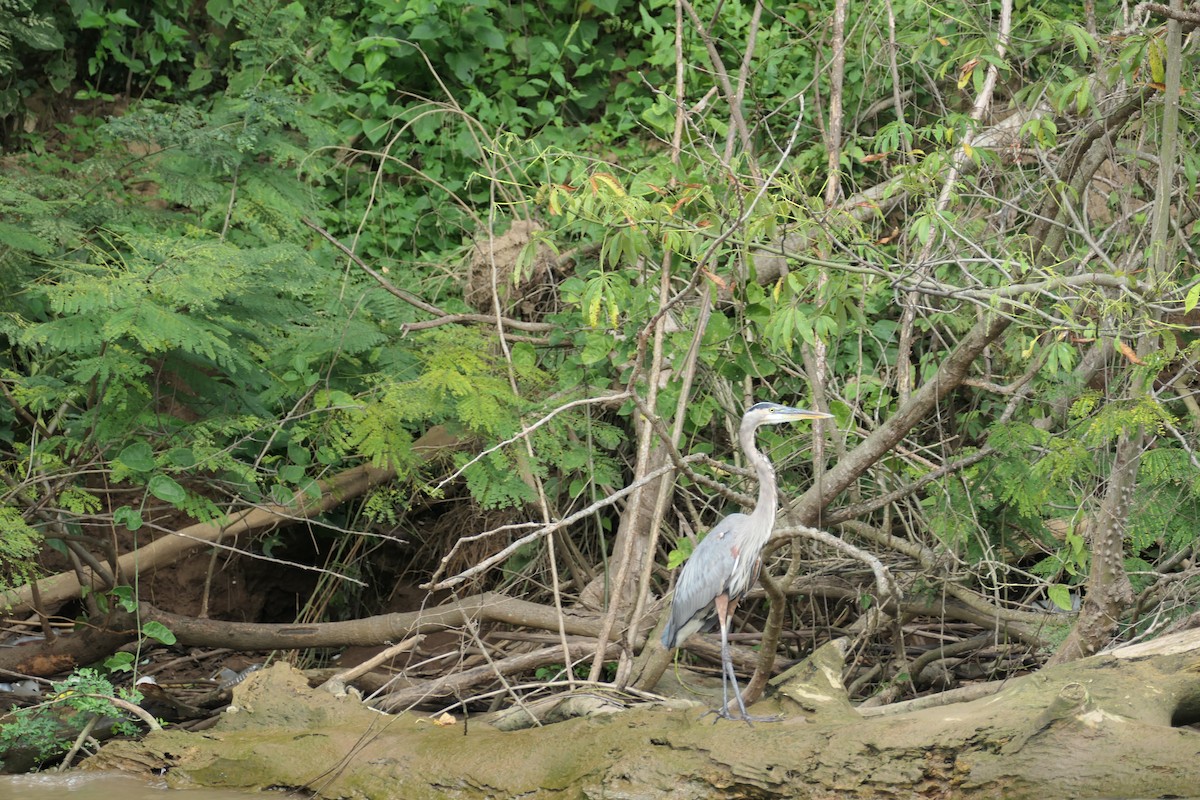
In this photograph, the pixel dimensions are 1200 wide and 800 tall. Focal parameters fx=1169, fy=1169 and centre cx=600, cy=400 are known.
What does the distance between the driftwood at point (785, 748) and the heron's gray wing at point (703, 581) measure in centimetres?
47

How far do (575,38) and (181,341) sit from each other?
4729 mm

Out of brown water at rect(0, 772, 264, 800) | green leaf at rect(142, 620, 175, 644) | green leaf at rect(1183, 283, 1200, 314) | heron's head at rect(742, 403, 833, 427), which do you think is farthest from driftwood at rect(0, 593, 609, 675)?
green leaf at rect(1183, 283, 1200, 314)

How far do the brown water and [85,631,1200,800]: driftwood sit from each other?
0.18ft

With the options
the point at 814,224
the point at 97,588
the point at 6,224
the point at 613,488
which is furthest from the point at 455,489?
the point at 814,224

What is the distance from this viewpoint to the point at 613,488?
21.8 ft

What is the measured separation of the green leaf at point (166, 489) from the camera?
5.57 metres

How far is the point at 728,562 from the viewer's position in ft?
15.3

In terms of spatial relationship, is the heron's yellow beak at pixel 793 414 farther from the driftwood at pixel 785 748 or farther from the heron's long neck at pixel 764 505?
the driftwood at pixel 785 748

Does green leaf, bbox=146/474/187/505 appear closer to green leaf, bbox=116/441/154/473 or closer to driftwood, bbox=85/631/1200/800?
green leaf, bbox=116/441/154/473

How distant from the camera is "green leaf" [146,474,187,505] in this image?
5566mm

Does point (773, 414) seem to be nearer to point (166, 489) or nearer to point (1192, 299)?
point (1192, 299)

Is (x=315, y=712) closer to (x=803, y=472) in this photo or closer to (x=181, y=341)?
(x=181, y=341)

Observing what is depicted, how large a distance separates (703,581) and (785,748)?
102cm

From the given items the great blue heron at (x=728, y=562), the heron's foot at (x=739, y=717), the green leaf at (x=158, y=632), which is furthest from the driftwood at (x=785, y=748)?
the green leaf at (x=158, y=632)
